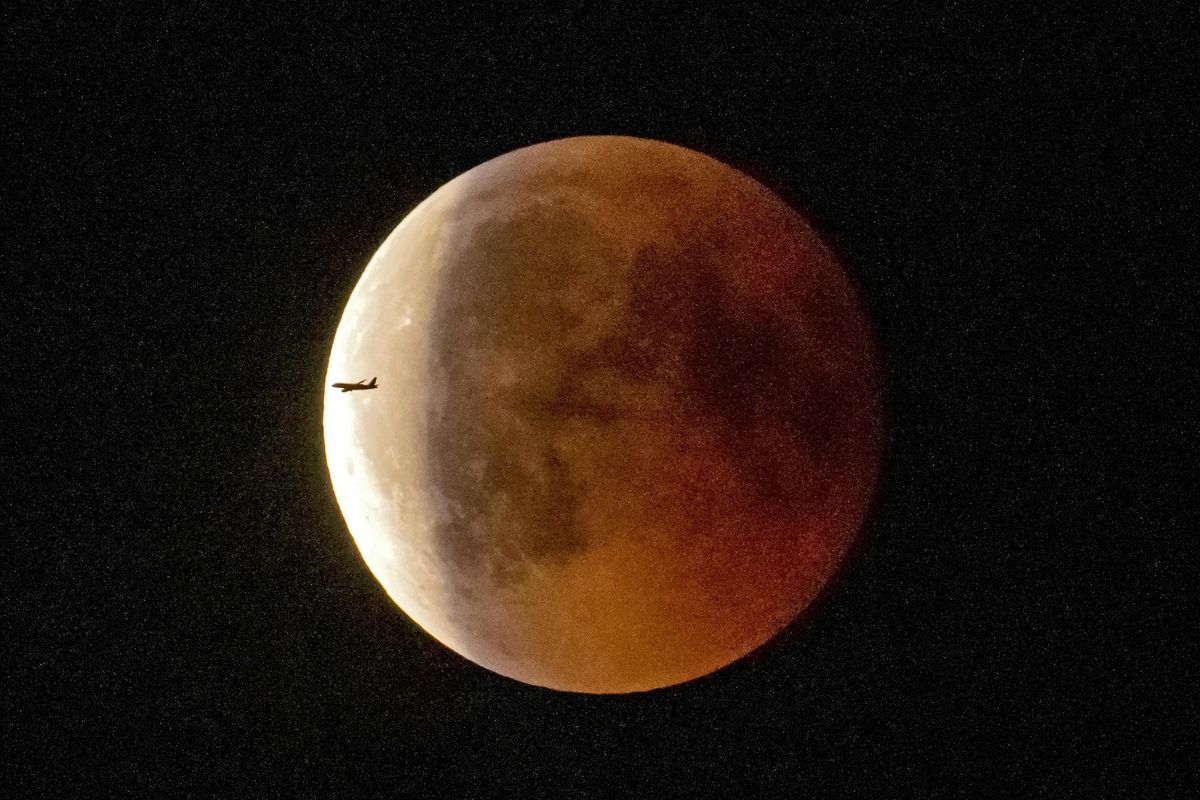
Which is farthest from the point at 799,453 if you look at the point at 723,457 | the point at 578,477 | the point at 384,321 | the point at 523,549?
the point at 384,321

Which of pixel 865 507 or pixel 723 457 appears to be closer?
pixel 723 457

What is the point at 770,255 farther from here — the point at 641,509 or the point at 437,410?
the point at 437,410

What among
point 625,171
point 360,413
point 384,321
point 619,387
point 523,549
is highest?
point 625,171

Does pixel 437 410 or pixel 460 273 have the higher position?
pixel 460 273

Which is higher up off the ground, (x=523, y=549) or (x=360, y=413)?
(x=360, y=413)

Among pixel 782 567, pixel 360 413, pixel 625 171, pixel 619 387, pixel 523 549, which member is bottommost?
pixel 782 567

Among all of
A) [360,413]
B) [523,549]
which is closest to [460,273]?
[360,413]

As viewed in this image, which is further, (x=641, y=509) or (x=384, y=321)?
(x=384, y=321)

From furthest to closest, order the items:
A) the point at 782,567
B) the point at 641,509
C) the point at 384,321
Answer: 1. the point at 384,321
2. the point at 782,567
3. the point at 641,509

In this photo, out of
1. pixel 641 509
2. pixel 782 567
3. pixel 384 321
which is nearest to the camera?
pixel 641 509

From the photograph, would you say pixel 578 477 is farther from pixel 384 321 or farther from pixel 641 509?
pixel 384 321
